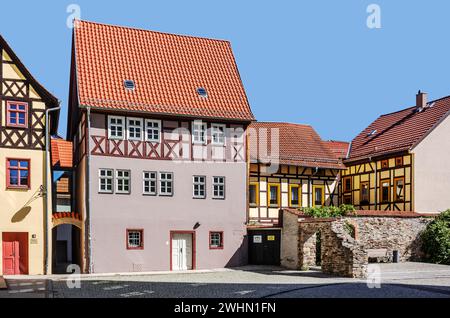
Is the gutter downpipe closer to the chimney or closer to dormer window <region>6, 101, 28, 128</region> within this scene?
dormer window <region>6, 101, 28, 128</region>

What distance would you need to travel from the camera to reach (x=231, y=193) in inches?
1192

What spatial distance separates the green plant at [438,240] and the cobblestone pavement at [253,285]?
10.7 feet

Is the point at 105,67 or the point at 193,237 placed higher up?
the point at 105,67

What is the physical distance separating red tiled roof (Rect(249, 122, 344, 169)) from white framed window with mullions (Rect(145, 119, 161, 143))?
6795 mm

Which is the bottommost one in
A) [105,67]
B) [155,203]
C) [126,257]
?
[126,257]

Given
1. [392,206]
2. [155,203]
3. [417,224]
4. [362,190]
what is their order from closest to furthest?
[155,203]
[417,224]
[392,206]
[362,190]

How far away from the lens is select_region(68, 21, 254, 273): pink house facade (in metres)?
27.7

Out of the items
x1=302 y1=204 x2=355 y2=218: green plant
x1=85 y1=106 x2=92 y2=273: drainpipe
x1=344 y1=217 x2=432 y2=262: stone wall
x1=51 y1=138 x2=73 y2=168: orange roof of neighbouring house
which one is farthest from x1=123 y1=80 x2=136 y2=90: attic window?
x1=344 y1=217 x2=432 y2=262: stone wall

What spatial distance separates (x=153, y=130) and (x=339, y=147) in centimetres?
1722

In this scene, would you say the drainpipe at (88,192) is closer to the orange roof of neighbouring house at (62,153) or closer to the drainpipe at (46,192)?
the drainpipe at (46,192)

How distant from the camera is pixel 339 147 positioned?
42312mm

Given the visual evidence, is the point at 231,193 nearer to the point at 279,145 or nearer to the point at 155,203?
the point at 155,203
